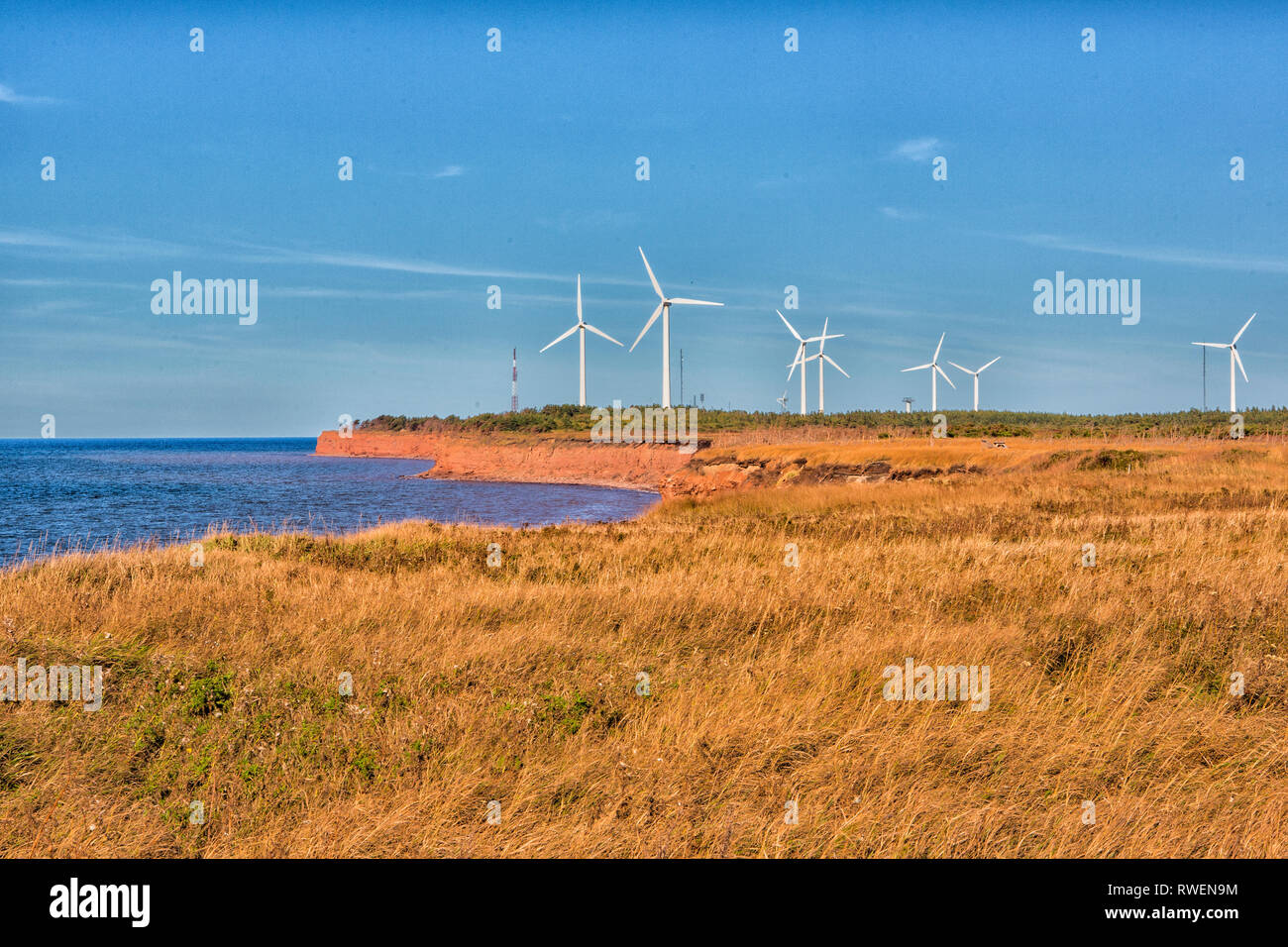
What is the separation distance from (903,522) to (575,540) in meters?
8.30

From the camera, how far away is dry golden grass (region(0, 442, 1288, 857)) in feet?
15.8

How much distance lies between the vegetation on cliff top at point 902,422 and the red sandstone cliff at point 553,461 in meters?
→ 11.1

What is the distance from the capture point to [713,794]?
5.23 m

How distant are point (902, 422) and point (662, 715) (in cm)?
10048

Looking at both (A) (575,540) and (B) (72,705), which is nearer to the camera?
(B) (72,705)

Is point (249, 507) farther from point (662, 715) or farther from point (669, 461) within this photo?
point (662, 715)

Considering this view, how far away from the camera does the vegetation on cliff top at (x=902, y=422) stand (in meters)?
76.8

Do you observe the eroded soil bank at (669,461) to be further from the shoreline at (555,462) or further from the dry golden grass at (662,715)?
the dry golden grass at (662,715)

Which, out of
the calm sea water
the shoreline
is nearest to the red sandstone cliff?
the shoreline

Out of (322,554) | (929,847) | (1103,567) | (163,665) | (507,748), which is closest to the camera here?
(929,847)

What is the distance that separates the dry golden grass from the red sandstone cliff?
72.3 m

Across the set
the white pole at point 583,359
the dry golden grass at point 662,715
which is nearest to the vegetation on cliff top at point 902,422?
the white pole at point 583,359
